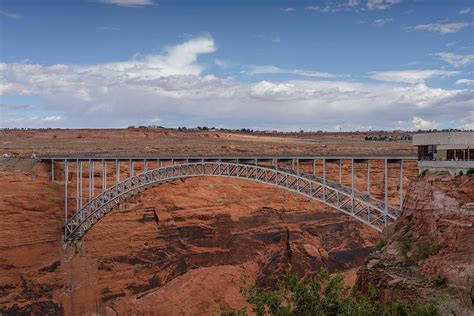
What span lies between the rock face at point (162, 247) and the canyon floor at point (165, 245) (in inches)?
2.6

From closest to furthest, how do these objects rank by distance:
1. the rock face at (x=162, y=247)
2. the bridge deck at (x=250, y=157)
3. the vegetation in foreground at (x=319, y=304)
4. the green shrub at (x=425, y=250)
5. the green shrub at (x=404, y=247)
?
the vegetation in foreground at (x=319, y=304) < the green shrub at (x=425, y=250) < the green shrub at (x=404, y=247) < the bridge deck at (x=250, y=157) < the rock face at (x=162, y=247)

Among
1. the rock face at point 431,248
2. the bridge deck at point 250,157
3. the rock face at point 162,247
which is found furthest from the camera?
the rock face at point 162,247

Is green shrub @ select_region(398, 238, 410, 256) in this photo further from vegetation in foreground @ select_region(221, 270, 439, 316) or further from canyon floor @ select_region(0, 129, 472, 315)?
canyon floor @ select_region(0, 129, 472, 315)

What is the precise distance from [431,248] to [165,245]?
2455cm

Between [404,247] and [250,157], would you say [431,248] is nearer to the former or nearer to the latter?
[404,247]

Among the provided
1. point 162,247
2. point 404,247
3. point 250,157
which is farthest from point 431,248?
point 162,247

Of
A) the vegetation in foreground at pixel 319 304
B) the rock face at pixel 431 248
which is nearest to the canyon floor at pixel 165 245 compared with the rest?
the rock face at pixel 431 248

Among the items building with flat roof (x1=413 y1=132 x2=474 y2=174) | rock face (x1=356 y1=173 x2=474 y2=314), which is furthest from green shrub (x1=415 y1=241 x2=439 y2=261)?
building with flat roof (x1=413 y1=132 x2=474 y2=174)

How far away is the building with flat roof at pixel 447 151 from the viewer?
1753cm

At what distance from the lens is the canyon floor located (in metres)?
33.3

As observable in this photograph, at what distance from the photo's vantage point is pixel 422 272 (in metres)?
15.3

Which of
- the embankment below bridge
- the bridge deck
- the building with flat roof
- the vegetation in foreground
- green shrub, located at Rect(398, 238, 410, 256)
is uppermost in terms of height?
the building with flat roof

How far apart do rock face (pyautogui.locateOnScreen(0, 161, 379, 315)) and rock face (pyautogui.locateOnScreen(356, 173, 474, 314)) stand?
21.4m

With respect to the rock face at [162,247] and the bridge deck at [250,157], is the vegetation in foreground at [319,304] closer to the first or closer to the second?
the bridge deck at [250,157]
